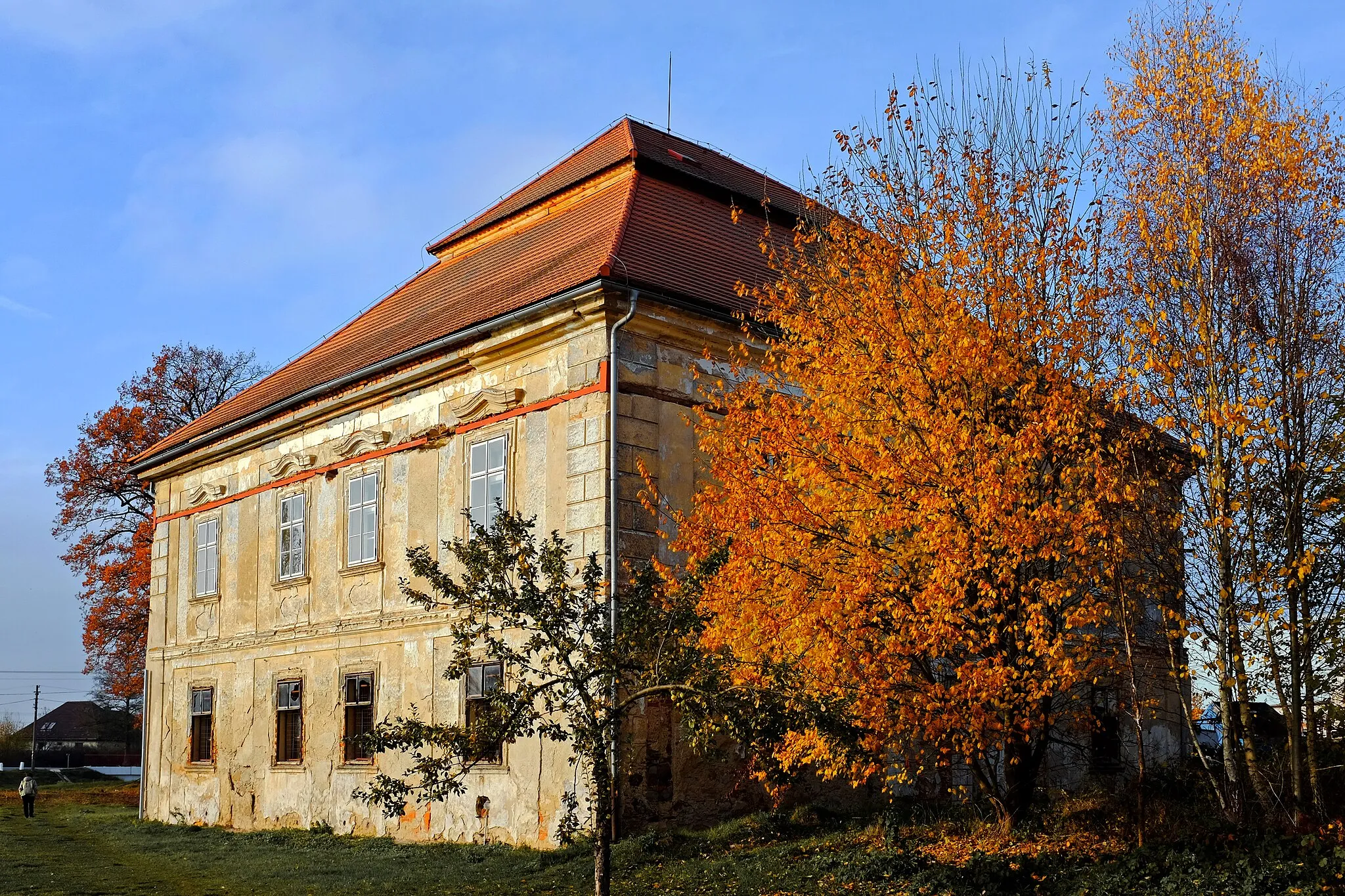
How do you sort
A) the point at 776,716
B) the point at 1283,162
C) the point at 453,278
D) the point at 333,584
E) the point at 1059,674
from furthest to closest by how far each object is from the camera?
the point at 453,278, the point at 333,584, the point at 1283,162, the point at 1059,674, the point at 776,716

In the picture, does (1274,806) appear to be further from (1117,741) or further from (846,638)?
(1117,741)

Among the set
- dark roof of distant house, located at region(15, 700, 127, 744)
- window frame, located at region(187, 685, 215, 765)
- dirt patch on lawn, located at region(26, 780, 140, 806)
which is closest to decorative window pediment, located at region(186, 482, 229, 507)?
window frame, located at region(187, 685, 215, 765)

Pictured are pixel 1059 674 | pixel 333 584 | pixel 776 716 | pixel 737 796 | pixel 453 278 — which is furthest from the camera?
pixel 453 278

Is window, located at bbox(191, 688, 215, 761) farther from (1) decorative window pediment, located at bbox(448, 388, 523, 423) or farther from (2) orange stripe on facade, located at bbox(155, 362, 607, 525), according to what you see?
(1) decorative window pediment, located at bbox(448, 388, 523, 423)

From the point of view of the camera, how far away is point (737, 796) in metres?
14.5

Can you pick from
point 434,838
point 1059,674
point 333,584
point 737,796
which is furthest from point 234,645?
point 1059,674

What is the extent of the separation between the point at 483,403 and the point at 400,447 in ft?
6.17

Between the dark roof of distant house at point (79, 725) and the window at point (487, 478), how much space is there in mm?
51890

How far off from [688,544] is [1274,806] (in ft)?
18.4

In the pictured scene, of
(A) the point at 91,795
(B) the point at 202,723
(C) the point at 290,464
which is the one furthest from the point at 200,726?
(A) the point at 91,795

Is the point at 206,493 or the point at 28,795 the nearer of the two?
the point at 206,493

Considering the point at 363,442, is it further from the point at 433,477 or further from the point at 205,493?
the point at 205,493

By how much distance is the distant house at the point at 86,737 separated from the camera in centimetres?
5819

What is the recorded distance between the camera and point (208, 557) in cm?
2138
